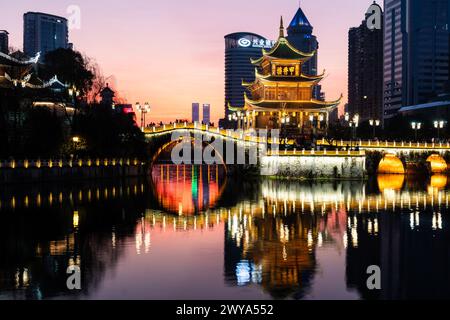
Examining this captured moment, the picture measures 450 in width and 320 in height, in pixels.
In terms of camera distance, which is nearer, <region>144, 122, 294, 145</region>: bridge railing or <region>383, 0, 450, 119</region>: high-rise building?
<region>144, 122, 294, 145</region>: bridge railing

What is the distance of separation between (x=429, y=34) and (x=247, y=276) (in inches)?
5982

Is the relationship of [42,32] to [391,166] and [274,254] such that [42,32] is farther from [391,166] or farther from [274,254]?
[274,254]

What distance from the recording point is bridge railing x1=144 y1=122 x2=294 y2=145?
65162 mm

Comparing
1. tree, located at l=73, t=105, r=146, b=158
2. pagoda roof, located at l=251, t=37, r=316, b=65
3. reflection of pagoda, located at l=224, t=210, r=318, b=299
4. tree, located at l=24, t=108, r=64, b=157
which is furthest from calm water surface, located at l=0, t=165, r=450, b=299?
pagoda roof, located at l=251, t=37, r=316, b=65

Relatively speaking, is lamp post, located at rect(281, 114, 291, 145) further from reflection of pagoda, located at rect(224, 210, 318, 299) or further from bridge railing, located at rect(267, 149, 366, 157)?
reflection of pagoda, located at rect(224, 210, 318, 299)

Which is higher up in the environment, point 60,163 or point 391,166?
point 60,163

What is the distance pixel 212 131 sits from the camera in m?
66.4

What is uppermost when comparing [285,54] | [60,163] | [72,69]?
[285,54]

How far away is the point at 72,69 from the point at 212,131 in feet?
63.1

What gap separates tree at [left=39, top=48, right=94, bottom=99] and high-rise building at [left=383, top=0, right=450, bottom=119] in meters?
99.2

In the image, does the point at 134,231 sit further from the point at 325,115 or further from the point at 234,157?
the point at 325,115

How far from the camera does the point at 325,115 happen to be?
81.0 metres

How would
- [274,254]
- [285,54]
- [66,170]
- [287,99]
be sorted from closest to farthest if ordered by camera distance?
[274,254], [66,170], [287,99], [285,54]

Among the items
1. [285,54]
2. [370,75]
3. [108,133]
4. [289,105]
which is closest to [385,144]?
[289,105]
